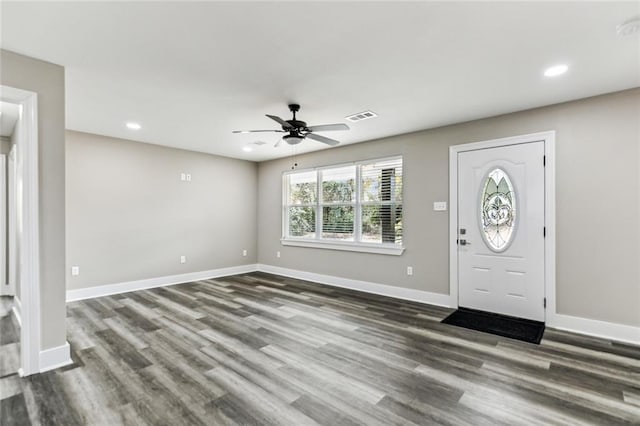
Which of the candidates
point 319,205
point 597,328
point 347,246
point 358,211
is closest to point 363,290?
point 347,246

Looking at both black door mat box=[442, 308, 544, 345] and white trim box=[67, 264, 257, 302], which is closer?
black door mat box=[442, 308, 544, 345]

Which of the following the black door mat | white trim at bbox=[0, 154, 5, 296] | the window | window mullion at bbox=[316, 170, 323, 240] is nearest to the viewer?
the black door mat

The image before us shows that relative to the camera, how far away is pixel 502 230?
3.94 metres

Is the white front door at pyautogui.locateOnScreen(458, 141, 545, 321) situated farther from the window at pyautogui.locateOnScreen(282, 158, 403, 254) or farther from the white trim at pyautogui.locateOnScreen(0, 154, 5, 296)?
the white trim at pyautogui.locateOnScreen(0, 154, 5, 296)

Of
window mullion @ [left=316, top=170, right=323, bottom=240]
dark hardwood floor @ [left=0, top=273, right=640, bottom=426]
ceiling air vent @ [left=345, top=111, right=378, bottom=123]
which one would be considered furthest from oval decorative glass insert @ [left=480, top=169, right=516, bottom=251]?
window mullion @ [left=316, top=170, right=323, bottom=240]

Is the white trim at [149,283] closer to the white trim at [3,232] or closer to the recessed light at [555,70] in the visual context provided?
the white trim at [3,232]

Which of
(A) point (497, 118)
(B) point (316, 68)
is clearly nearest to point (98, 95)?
(B) point (316, 68)

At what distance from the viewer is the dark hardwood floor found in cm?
202

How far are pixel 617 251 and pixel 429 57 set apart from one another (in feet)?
9.51

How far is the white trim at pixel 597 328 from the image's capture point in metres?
3.13

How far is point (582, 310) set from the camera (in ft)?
11.2

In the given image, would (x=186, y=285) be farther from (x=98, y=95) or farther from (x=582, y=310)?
(x=582, y=310)

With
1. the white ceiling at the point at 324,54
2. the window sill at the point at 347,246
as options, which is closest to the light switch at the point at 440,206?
the window sill at the point at 347,246

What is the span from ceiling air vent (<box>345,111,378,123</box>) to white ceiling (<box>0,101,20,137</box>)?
12.0 ft
